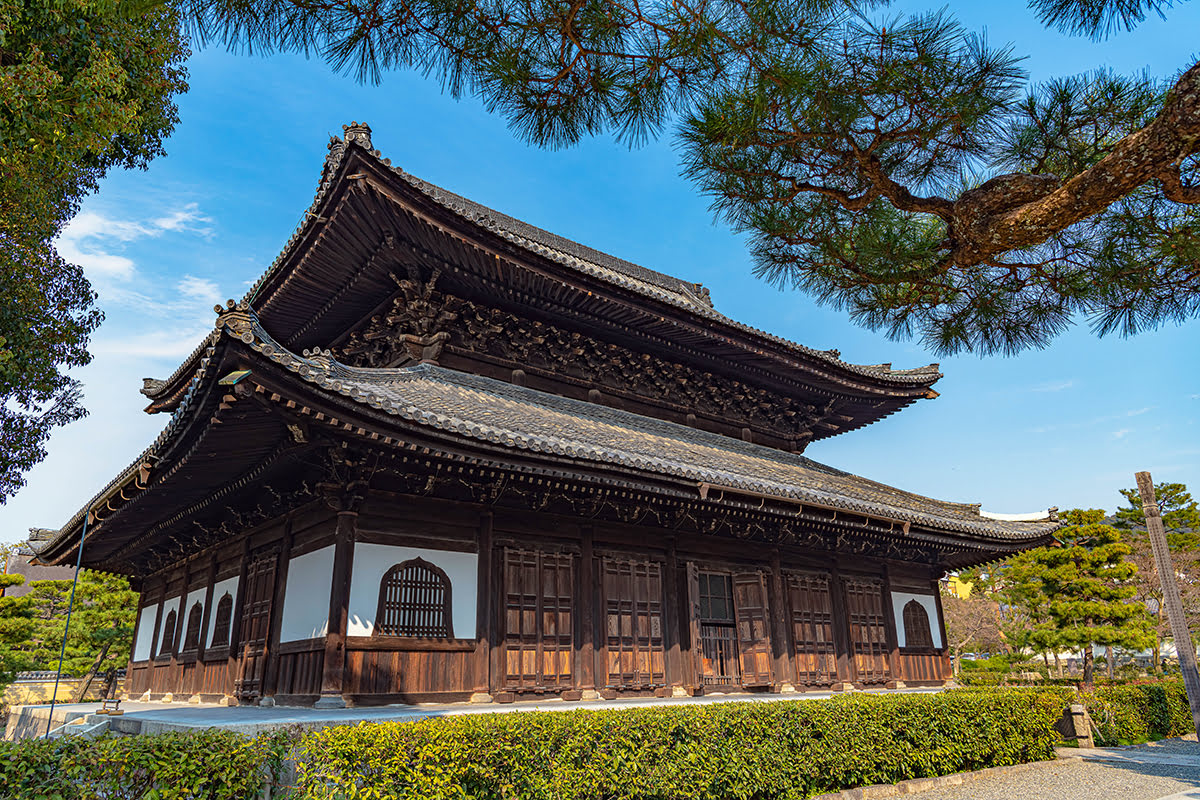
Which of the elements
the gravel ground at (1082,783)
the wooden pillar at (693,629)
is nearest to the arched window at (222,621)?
the wooden pillar at (693,629)

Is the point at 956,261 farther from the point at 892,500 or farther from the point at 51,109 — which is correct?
the point at 51,109

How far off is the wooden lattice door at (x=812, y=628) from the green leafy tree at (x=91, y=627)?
66.4 feet

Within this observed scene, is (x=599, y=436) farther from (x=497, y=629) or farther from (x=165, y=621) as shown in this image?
(x=165, y=621)

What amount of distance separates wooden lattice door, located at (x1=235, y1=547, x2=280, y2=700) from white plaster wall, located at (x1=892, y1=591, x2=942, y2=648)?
11210mm

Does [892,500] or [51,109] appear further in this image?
[892,500]

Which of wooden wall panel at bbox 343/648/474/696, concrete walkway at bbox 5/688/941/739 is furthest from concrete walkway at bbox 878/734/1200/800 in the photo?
wooden wall panel at bbox 343/648/474/696

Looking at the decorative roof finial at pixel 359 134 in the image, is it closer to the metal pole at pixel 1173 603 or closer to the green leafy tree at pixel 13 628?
the metal pole at pixel 1173 603

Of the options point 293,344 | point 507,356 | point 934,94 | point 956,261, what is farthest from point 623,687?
point 293,344

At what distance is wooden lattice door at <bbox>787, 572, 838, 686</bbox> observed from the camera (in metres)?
12.1

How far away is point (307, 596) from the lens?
28.0ft

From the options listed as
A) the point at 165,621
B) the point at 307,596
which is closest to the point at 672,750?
the point at 307,596

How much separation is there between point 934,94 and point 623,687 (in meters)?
7.91

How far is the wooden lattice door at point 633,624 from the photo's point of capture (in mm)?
9859

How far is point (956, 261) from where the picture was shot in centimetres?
554
